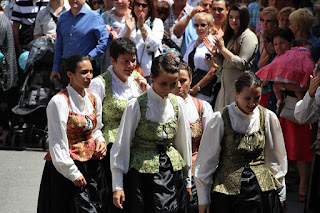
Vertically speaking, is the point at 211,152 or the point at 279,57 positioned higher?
the point at 279,57

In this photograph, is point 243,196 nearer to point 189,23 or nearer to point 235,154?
point 235,154

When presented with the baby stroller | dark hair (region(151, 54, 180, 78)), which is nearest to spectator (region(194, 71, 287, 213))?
dark hair (region(151, 54, 180, 78))

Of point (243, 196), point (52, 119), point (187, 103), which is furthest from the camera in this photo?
point (187, 103)

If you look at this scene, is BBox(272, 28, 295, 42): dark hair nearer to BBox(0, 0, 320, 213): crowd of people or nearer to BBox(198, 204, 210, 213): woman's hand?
BBox(0, 0, 320, 213): crowd of people

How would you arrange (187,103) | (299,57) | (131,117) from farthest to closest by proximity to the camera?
(299,57)
(187,103)
(131,117)

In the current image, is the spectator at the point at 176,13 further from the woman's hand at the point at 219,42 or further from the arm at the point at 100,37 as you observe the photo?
the woman's hand at the point at 219,42

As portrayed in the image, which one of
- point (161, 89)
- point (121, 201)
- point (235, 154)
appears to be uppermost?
point (161, 89)

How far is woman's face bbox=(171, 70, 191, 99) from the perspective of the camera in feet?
17.4

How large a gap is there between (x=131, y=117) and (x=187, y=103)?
0.95 metres

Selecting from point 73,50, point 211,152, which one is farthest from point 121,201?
point 73,50

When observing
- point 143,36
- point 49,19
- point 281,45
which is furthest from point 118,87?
point 49,19

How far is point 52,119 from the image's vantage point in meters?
4.83

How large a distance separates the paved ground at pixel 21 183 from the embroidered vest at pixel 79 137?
5.63 ft

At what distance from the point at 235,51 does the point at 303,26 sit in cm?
85
